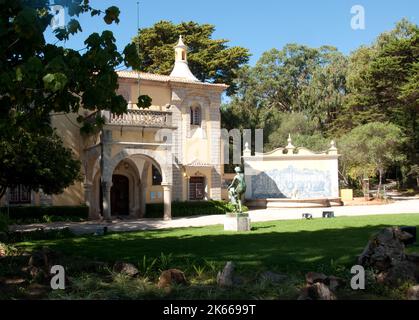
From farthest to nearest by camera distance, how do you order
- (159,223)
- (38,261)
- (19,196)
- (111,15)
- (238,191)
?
(19,196) < (159,223) < (238,191) < (38,261) < (111,15)

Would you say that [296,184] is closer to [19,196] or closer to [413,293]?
[19,196]

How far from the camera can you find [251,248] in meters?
12.4

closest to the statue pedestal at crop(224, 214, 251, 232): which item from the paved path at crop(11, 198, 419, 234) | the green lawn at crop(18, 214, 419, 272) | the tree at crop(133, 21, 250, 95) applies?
the green lawn at crop(18, 214, 419, 272)

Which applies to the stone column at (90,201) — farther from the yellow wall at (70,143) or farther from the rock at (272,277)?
the rock at (272,277)

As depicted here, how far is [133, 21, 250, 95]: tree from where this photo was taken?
147 ft

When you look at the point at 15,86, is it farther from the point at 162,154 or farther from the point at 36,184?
the point at 162,154

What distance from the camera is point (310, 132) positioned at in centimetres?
5200

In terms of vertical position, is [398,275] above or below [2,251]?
above

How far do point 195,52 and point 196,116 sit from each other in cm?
1334

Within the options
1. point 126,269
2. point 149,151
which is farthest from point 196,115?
point 126,269

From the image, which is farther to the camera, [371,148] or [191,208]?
[371,148]

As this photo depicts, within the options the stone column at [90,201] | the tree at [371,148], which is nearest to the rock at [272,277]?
the stone column at [90,201]

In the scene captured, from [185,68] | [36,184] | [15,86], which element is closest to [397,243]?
[15,86]

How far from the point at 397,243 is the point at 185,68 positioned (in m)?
31.3
